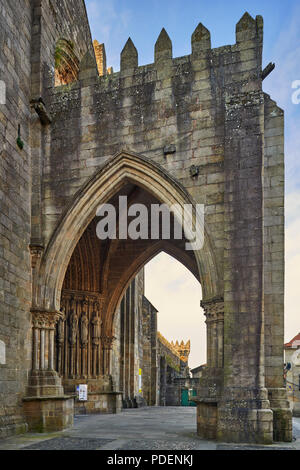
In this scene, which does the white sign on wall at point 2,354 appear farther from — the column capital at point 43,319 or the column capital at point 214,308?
the column capital at point 214,308

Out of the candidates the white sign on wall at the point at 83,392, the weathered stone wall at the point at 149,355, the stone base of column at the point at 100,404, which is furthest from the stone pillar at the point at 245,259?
the weathered stone wall at the point at 149,355

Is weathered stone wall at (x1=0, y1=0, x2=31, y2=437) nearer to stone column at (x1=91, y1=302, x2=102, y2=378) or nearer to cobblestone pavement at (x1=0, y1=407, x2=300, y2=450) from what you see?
cobblestone pavement at (x1=0, y1=407, x2=300, y2=450)

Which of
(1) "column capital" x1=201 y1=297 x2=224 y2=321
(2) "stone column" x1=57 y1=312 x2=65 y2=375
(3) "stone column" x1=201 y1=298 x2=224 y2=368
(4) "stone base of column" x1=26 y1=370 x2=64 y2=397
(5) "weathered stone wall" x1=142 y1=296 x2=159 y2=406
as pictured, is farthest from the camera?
(5) "weathered stone wall" x1=142 y1=296 x2=159 y2=406

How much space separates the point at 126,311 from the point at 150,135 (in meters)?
9.69

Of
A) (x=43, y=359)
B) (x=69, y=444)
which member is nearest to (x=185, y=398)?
(x=43, y=359)

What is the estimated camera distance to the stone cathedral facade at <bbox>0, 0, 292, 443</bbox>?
8.84 m

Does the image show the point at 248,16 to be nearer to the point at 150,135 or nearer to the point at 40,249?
the point at 150,135

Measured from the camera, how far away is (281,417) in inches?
337

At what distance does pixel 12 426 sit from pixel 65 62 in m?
8.58

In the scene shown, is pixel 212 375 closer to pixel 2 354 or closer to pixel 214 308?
pixel 214 308

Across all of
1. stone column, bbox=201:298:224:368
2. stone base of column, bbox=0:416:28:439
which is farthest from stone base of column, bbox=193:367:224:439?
stone base of column, bbox=0:416:28:439

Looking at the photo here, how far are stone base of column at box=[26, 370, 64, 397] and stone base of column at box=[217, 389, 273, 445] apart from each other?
3.13 metres

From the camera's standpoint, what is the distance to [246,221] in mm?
9148
